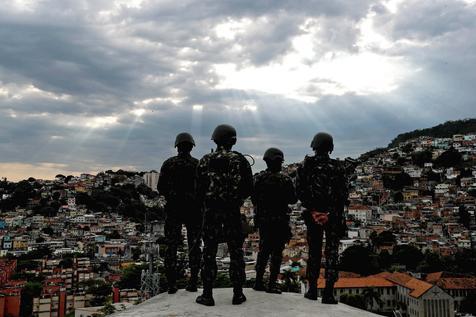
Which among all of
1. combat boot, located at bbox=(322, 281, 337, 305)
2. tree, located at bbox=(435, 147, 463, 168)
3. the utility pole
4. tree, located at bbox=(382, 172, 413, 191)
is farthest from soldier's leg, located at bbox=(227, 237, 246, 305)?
tree, located at bbox=(435, 147, 463, 168)

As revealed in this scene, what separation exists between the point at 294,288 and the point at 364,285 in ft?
39.3

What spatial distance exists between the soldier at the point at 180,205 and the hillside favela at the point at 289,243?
295 millimetres

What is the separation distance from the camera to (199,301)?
7285 mm

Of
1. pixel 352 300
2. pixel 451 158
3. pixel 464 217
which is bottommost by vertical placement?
pixel 352 300

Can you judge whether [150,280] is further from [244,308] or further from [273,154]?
[244,308]

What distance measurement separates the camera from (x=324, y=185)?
314 inches

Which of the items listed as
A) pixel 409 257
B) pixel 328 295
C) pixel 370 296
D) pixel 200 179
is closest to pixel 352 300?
pixel 370 296

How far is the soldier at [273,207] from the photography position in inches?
326

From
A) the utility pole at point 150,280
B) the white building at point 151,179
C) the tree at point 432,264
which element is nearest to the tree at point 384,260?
the tree at point 432,264

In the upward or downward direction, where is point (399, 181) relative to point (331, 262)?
upward

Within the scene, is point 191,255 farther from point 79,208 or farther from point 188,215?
point 79,208

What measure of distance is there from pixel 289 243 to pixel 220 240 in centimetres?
2815

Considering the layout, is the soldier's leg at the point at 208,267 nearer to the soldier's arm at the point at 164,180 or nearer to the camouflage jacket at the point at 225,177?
the camouflage jacket at the point at 225,177

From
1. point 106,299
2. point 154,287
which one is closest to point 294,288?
point 106,299
